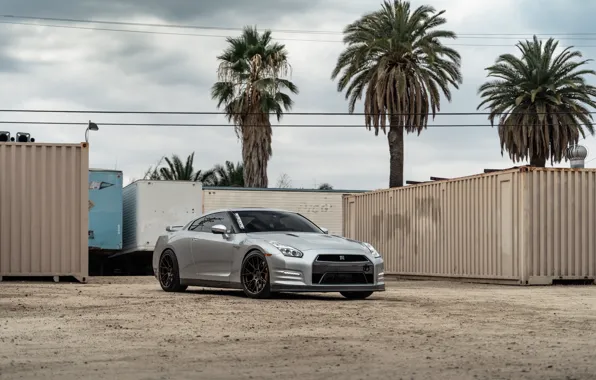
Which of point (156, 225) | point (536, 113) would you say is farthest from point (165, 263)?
point (536, 113)

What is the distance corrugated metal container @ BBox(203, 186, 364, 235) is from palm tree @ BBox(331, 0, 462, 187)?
2.68 metres

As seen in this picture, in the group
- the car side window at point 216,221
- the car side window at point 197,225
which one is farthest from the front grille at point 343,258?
the car side window at point 197,225

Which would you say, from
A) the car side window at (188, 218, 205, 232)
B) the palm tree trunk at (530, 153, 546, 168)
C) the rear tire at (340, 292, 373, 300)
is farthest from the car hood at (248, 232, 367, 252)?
the palm tree trunk at (530, 153, 546, 168)

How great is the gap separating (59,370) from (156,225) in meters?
27.2

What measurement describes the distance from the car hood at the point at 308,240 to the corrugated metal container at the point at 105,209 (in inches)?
772

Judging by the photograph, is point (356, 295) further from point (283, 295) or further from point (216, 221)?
point (216, 221)

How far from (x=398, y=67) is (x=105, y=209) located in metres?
13.6

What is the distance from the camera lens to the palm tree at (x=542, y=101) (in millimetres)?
43531

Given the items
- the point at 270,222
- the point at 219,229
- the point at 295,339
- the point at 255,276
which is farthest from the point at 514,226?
the point at 295,339

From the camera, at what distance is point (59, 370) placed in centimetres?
715

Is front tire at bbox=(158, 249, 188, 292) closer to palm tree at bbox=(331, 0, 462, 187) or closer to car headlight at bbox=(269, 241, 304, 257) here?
car headlight at bbox=(269, 241, 304, 257)

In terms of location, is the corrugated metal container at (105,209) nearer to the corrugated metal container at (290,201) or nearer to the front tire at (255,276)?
the corrugated metal container at (290,201)

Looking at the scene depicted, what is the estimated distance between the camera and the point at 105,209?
33.9 meters

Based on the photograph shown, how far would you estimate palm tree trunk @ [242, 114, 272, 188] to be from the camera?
163 ft
